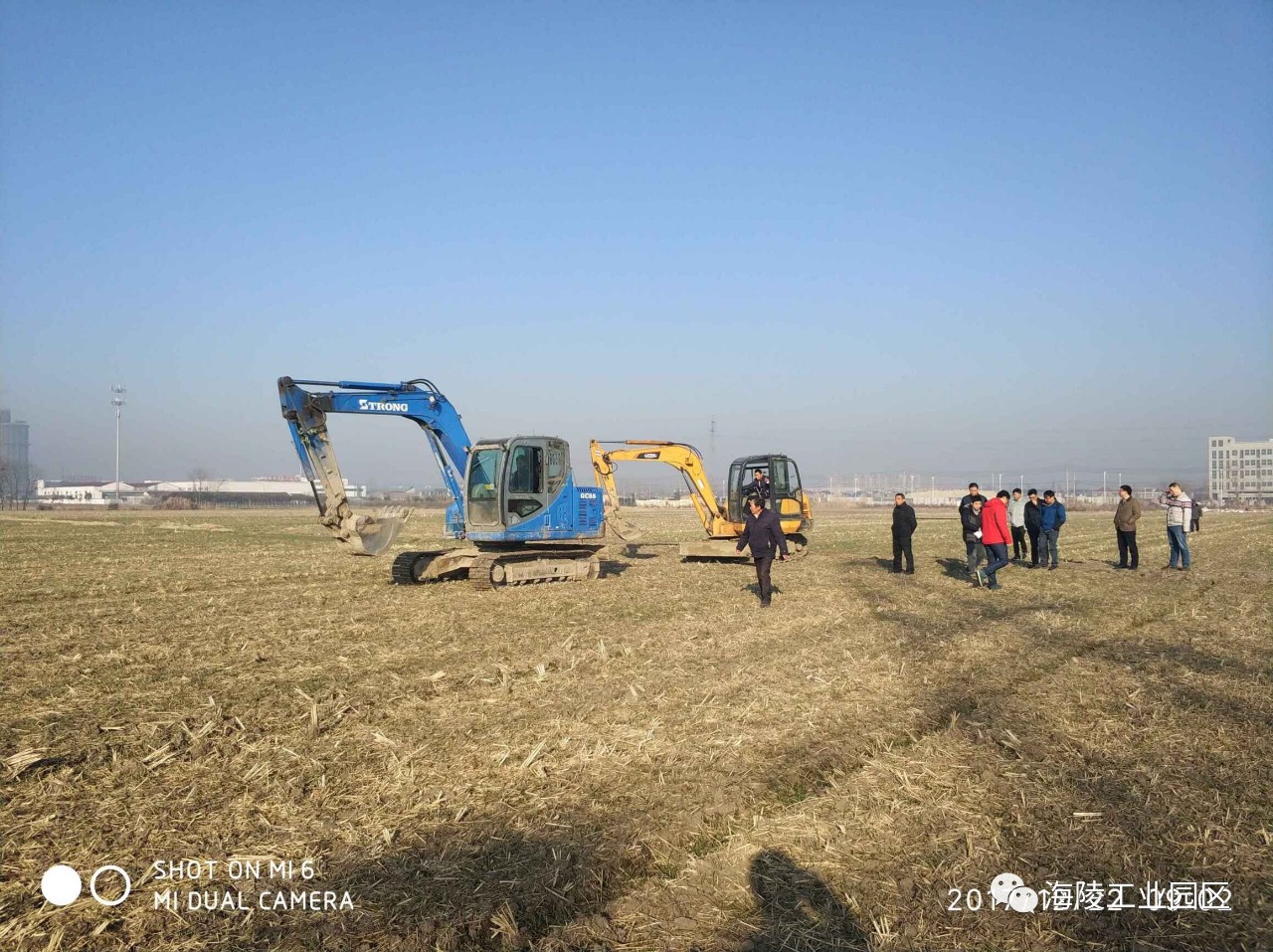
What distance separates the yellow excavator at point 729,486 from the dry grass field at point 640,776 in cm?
924

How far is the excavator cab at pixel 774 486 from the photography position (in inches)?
867

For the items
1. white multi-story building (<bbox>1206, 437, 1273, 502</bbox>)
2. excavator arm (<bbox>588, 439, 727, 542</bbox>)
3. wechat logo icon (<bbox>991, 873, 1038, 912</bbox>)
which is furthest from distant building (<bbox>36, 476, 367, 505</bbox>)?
white multi-story building (<bbox>1206, 437, 1273, 502</bbox>)

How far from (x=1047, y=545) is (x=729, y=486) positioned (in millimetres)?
7773

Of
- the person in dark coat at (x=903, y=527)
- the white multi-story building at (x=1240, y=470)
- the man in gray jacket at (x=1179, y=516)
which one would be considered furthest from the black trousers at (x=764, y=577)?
the white multi-story building at (x=1240, y=470)

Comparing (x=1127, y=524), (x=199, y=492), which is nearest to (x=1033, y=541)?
(x=1127, y=524)

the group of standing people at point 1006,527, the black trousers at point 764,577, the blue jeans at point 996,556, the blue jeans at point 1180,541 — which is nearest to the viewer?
the black trousers at point 764,577

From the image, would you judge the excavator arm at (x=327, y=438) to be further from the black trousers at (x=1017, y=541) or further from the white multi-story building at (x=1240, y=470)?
the white multi-story building at (x=1240, y=470)

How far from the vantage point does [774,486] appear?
2203 centimetres

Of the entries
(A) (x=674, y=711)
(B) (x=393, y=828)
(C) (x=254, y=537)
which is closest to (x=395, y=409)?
(A) (x=674, y=711)

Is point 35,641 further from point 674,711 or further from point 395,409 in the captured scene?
point 674,711

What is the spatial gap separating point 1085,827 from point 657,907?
267 centimetres

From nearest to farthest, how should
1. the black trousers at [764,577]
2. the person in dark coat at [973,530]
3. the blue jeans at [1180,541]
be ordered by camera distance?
the black trousers at [764,577]
the person in dark coat at [973,530]
the blue jeans at [1180,541]

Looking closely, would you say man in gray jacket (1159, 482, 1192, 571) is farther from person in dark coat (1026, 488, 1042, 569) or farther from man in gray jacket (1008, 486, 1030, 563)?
man in gray jacket (1008, 486, 1030, 563)

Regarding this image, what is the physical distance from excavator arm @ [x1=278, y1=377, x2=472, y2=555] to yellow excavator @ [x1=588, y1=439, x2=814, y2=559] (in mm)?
5694
